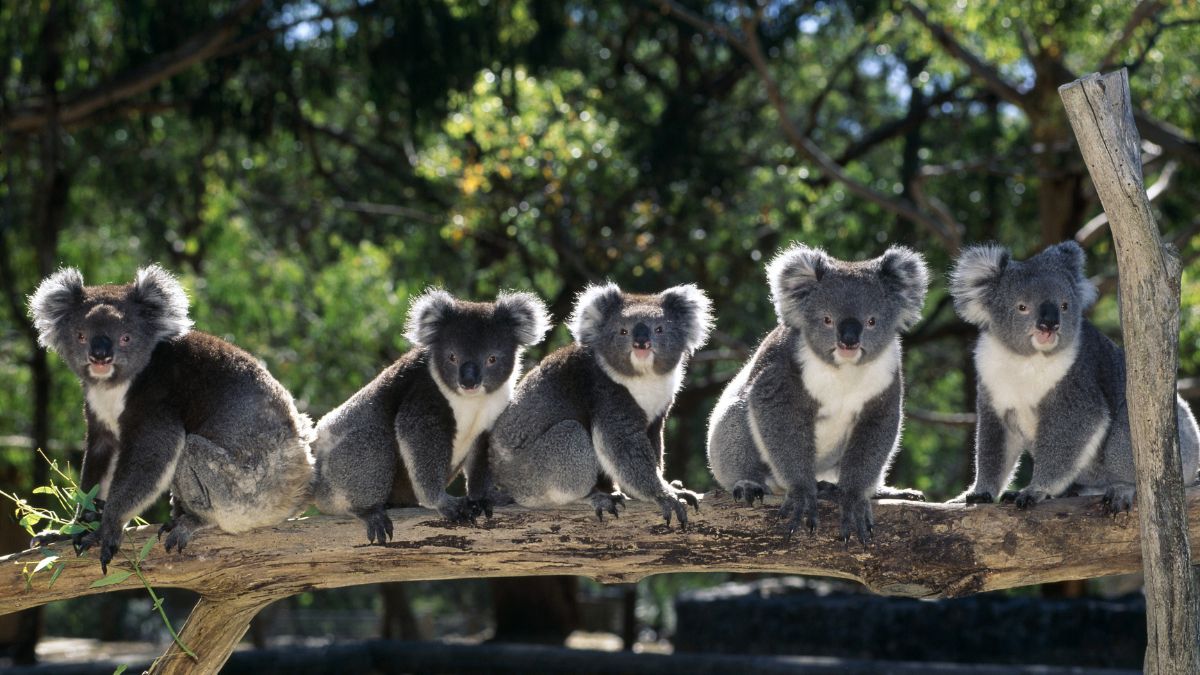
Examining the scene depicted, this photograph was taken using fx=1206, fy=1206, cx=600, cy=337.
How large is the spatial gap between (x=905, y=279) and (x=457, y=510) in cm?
248

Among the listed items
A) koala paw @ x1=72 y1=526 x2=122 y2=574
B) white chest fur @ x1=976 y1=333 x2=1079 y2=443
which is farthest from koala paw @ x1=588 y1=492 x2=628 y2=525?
koala paw @ x1=72 y1=526 x2=122 y2=574

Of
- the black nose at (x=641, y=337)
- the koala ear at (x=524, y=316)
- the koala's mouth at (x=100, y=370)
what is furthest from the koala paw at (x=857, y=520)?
the koala's mouth at (x=100, y=370)

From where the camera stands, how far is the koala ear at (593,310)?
6309mm

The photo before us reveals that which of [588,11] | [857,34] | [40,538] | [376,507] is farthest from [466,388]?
[857,34]

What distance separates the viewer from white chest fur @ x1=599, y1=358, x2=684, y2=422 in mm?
6195

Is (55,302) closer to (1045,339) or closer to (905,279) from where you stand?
(905,279)

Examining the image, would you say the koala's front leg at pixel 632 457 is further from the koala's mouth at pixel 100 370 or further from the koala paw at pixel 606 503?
the koala's mouth at pixel 100 370

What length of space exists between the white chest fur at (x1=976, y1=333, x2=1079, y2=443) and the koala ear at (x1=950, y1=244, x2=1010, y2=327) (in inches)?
5.6

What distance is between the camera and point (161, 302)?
6.01 meters

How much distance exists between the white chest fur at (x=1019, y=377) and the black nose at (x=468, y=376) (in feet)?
8.33

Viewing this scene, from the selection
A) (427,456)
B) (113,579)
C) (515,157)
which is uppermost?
(515,157)

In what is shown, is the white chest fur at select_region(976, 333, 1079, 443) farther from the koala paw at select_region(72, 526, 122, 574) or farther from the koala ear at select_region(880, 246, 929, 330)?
the koala paw at select_region(72, 526, 122, 574)

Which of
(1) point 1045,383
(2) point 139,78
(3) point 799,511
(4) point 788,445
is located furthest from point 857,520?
(2) point 139,78

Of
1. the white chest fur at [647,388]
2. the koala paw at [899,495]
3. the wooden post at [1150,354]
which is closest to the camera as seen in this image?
the wooden post at [1150,354]
